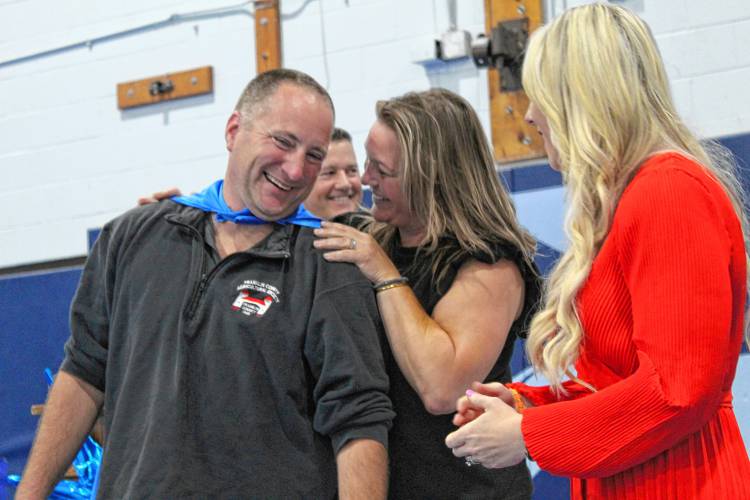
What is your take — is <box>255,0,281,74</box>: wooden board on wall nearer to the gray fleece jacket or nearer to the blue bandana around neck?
the blue bandana around neck

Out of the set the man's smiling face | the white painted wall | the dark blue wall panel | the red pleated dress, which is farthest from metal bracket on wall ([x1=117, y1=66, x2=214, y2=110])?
the red pleated dress

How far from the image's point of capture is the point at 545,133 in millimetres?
1406

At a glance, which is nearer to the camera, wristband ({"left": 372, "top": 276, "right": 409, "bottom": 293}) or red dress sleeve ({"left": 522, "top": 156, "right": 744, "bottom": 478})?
red dress sleeve ({"left": 522, "top": 156, "right": 744, "bottom": 478})

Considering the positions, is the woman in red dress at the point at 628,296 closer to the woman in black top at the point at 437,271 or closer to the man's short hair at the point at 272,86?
the woman in black top at the point at 437,271

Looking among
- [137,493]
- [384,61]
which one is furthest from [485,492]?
[384,61]

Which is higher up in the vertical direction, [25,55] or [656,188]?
[25,55]

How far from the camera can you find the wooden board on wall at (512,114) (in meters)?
4.19

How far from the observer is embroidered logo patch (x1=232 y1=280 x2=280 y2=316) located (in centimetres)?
175

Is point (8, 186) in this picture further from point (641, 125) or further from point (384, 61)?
point (641, 125)

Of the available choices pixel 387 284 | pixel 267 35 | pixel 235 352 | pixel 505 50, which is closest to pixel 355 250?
pixel 387 284

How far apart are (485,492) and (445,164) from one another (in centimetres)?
66

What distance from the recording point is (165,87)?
16.3ft

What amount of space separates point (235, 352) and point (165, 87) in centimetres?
351

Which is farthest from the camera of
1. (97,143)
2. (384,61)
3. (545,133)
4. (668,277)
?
(97,143)
